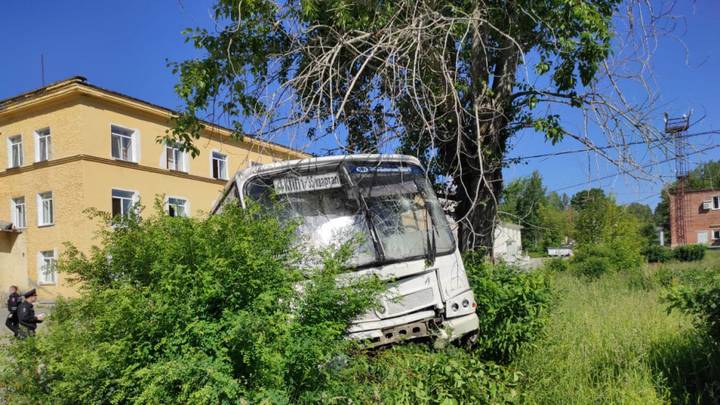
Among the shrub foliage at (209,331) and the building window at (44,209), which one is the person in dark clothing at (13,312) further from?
Result: the building window at (44,209)

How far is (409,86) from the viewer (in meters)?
6.22

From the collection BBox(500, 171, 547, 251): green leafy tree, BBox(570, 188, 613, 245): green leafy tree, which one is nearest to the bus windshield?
Result: BBox(500, 171, 547, 251): green leafy tree

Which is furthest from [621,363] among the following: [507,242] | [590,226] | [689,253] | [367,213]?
[689,253]

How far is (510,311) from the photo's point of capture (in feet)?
20.0

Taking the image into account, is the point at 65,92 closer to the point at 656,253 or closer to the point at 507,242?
the point at 507,242

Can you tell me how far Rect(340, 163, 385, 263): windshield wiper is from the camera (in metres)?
5.99

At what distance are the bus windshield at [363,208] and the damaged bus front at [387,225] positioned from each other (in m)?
0.01

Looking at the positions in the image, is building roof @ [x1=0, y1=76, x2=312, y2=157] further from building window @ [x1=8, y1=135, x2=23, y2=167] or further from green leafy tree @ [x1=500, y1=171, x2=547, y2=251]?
green leafy tree @ [x1=500, y1=171, x2=547, y2=251]

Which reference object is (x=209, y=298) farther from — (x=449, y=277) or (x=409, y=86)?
(x=409, y=86)

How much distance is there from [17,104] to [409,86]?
25.2m

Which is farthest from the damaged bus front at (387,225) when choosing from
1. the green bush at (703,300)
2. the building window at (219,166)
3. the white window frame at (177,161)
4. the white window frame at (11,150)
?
the building window at (219,166)

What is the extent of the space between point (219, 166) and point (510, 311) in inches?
1066

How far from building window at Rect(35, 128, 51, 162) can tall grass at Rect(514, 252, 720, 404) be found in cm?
2464

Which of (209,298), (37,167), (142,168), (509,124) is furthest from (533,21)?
(37,167)
